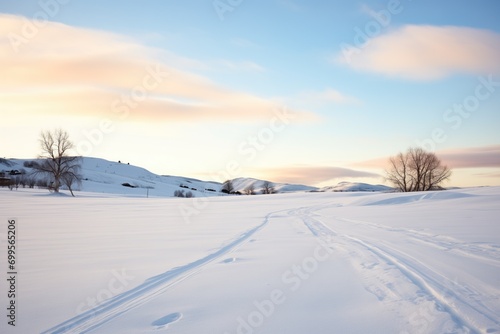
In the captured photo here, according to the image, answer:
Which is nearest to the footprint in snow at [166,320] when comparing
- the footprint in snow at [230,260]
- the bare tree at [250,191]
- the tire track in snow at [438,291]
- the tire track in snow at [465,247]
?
the footprint in snow at [230,260]

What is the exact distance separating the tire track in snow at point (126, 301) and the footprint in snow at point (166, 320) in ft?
2.03

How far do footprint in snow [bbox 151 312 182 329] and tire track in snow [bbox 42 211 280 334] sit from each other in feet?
2.03

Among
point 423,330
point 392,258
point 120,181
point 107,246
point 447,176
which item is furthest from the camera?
point 120,181

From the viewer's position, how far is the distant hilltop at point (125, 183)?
68875 mm

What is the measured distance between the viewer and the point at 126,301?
390 centimetres

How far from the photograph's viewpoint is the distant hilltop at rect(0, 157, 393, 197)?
6888 cm

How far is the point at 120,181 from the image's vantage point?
290ft

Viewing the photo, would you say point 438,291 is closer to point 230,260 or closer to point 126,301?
point 230,260

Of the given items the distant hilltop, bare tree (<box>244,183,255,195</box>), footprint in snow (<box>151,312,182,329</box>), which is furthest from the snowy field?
bare tree (<box>244,183,255,195</box>)

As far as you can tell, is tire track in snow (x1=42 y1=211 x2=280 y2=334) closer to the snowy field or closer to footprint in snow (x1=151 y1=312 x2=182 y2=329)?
the snowy field

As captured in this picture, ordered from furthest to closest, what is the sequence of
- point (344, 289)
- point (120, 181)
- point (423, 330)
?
point (120, 181) < point (344, 289) < point (423, 330)

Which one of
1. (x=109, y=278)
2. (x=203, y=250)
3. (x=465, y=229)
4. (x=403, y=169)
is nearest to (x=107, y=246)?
(x=203, y=250)

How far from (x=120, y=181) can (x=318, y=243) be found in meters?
91.5

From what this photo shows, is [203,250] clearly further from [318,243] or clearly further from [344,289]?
[344,289]
